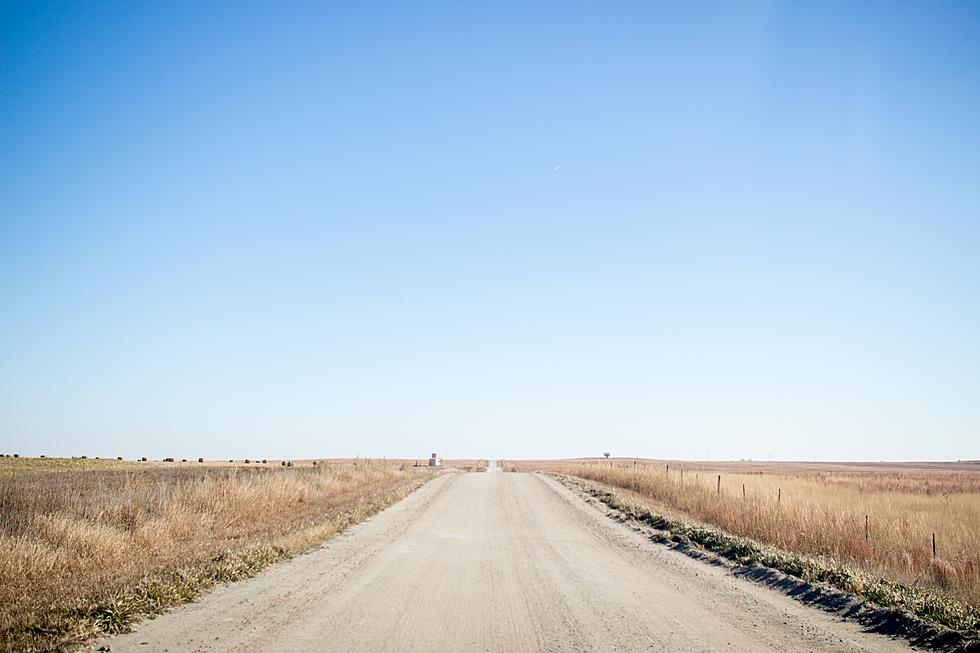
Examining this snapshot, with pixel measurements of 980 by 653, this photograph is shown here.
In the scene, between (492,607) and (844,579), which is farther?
(844,579)

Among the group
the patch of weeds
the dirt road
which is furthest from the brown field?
the dirt road

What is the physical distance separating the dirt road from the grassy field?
1.83ft

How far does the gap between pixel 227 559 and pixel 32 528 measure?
4.21 meters

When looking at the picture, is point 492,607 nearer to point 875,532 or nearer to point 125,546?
point 125,546

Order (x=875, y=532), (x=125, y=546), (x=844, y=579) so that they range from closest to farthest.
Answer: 1. (x=844, y=579)
2. (x=125, y=546)
3. (x=875, y=532)

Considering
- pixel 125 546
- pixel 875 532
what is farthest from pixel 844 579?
pixel 125 546

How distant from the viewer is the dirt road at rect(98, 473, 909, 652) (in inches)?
257

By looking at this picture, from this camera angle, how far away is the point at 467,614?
773 centimetres

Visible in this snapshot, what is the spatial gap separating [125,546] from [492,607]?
8.09 metres

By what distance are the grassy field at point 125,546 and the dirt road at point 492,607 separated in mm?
559

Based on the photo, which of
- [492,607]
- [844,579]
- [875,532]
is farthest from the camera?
[875,532]

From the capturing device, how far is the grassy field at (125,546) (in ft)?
22.9

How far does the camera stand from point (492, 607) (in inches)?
320

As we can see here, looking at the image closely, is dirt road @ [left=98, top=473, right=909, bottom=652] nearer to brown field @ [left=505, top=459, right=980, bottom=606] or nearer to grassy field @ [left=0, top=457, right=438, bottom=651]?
grassy field @ [left=0, top=457, right=438, bottom=651]
